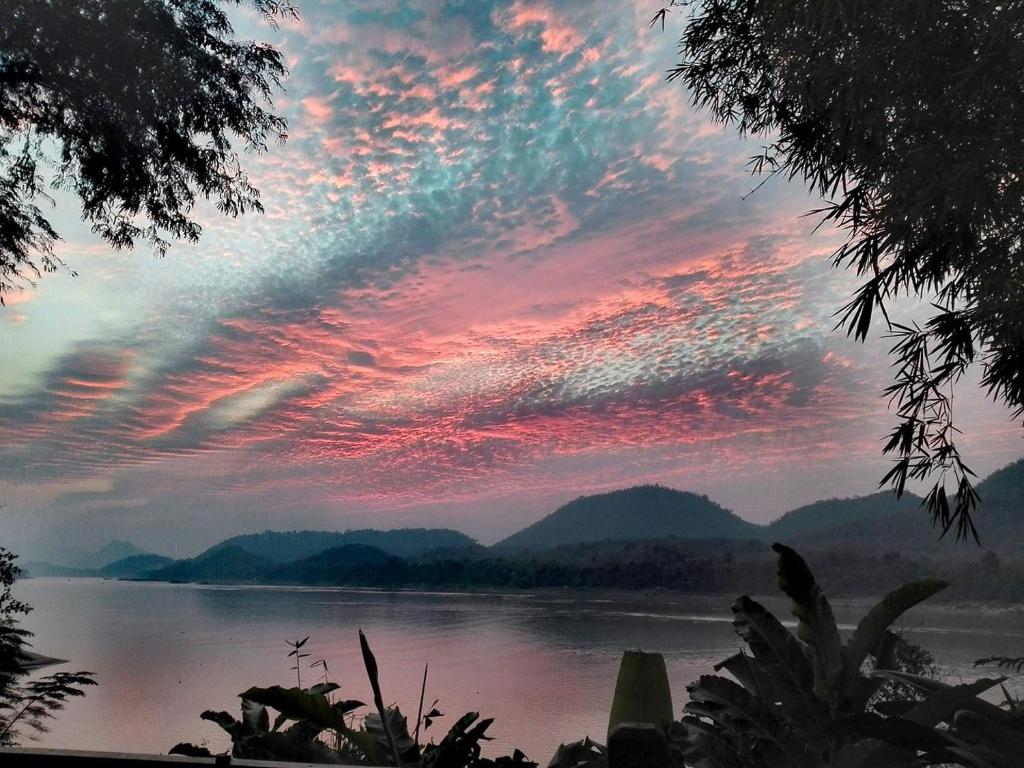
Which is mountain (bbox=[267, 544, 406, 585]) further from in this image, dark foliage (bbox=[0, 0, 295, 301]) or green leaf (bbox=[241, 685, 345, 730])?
green leaf (bbox=[241, 685, 345, 730])

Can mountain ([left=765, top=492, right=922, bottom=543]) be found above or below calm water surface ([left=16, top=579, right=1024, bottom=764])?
above

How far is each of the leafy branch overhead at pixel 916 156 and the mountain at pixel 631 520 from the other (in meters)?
22.1

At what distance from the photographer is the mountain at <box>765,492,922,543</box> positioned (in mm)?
17031

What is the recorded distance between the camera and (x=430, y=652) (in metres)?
23.1

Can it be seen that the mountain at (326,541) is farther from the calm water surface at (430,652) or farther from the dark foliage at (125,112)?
the dark foliage at (125,112)

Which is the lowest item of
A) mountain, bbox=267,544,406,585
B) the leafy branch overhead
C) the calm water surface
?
the calm water surface

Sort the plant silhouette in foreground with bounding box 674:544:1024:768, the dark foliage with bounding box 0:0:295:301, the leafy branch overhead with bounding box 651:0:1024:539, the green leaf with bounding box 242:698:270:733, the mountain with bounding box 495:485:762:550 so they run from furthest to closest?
the mountain with bounding box 495:485:762:550 → the dark foliage with bounding box 0:0:295:301 → the leafy branch overhead with bounding box 651:0:1024:539 → the green leaf with bounding box 242:698:270:733 → the plant silhouette in foreground with bounding box 674:544:1024:768

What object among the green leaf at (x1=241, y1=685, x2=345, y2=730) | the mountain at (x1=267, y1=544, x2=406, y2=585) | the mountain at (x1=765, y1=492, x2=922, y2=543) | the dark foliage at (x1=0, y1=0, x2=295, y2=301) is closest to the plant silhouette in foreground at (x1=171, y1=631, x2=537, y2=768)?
the green leaf at (x1=241, y1=685, x2=345, y2=730)

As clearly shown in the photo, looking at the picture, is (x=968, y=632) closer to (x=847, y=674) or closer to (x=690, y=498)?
(x=847, y=674)

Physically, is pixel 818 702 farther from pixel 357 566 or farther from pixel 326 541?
pixel 326 541

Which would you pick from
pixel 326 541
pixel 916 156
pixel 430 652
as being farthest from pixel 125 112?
pixel 326 541

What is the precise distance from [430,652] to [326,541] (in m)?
23.1

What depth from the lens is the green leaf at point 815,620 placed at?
2.55 ft

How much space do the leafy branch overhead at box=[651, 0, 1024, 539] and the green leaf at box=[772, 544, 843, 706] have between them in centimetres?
250
